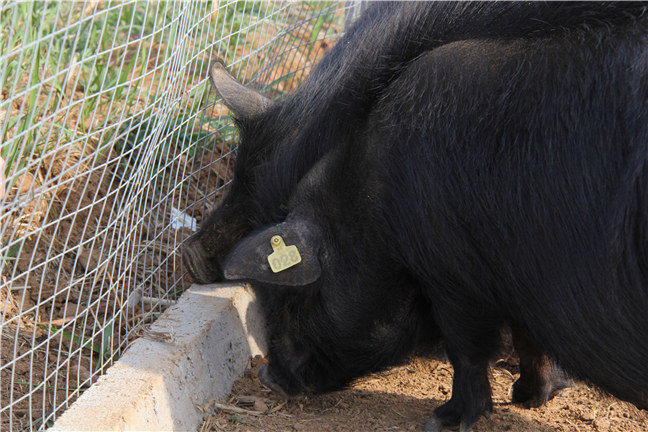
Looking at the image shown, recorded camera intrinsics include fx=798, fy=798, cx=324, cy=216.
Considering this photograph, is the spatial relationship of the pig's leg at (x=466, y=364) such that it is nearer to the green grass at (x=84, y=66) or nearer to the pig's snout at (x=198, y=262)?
the pig's snout at (x=198, y=262)

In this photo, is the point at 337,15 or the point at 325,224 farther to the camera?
the point at 337,15

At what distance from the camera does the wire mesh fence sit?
3.08m

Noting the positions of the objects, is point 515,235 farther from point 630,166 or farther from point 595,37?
point 595,37

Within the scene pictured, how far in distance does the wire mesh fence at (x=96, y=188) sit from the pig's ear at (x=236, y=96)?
0.12 m

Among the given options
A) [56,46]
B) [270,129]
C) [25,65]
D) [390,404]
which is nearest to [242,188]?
[270,129]

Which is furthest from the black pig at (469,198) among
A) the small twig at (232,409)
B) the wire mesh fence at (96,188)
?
the wire mesh fence at (96,188)

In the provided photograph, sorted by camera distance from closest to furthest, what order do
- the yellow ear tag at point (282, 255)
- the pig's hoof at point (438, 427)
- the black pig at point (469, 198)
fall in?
the black pig at point (469, 198)
the yellow ear tag at point (282, 255)
the pig's hoof at point (438, 427)

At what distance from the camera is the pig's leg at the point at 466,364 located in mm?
3152

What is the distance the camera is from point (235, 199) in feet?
12.0

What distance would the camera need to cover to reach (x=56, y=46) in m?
4.77

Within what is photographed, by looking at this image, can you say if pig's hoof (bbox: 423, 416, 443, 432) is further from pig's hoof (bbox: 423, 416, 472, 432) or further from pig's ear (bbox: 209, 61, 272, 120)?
pig's ear (bbox: 209, 61, 272, 120)

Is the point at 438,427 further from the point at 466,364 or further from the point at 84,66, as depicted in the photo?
the point at 84,66

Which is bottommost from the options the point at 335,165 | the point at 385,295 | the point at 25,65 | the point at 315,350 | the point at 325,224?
the point at 315,350

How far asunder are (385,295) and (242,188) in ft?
2.75
